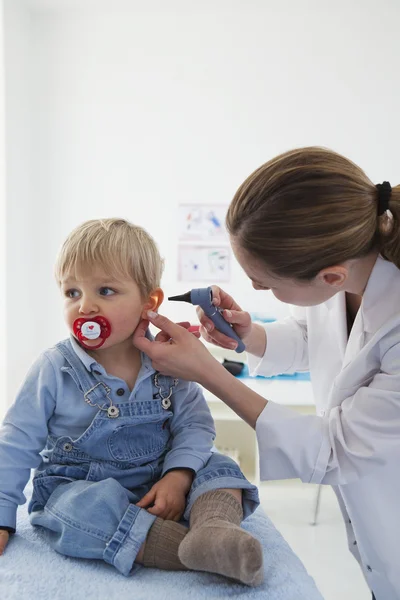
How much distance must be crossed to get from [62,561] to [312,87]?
8.98 feet

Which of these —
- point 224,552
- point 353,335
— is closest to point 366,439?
point 353,335

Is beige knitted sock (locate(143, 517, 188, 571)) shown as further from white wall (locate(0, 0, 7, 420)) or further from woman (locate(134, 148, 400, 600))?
white wall (locate(0, 0, 7, 420))

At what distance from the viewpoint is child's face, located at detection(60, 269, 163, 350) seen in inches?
49.2

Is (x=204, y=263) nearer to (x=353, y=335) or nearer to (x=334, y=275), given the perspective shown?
(x=353, y=335)

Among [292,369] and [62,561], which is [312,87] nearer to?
[292,369]

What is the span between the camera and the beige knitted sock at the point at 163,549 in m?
1.08

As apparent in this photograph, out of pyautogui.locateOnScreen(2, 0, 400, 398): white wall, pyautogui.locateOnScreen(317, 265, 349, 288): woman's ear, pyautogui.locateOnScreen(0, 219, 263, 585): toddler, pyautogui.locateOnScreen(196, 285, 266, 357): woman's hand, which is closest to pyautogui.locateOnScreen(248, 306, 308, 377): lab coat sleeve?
pyautogui.locateOnScreen(196, 285, 266, 357): woman's hand

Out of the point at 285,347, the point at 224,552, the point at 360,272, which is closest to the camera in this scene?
the point at 224,552

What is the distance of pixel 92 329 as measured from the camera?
4.00ft

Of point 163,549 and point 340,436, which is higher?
point 340,436

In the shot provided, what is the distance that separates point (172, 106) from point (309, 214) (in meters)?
2.28

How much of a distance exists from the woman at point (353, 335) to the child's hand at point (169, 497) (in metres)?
0.17

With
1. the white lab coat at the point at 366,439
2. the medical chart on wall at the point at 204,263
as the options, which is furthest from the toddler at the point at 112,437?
the medical chart on wall at the point at 204,263

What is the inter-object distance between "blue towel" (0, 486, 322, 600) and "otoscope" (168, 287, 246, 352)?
51 cm
